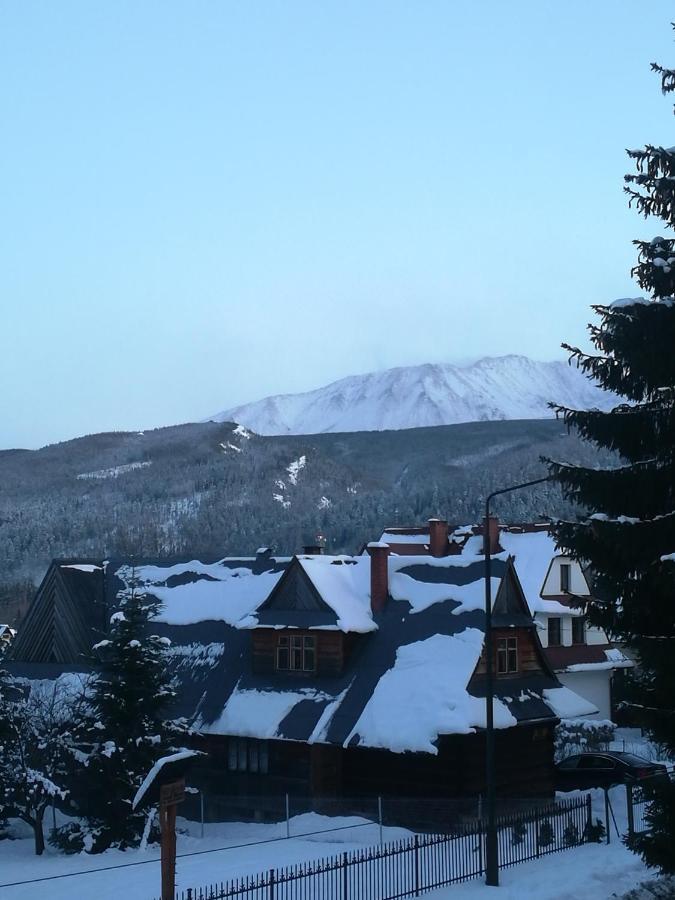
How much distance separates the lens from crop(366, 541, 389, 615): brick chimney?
37688 mm

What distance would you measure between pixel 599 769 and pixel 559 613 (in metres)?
15.0

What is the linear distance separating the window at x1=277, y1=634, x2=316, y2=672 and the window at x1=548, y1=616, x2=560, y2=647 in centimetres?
1975

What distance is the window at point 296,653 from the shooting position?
119ft

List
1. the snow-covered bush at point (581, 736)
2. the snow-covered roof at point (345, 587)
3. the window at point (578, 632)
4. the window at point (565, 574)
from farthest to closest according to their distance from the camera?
the window at point (565, 574) → the window at point (578, 632) → the snow-covered bush at point (581, 736) → the snow-covered roof at point (345, 587)

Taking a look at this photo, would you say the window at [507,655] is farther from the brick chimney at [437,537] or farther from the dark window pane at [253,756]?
the brick chimney at [437,537]

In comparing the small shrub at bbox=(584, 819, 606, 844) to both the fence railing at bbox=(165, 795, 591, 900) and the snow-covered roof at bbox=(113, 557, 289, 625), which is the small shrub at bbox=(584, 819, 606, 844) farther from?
the snow-covered roof at bbox=(113, 557, 289, 625)

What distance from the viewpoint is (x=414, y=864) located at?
24.8 meters

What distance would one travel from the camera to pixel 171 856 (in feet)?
62.5

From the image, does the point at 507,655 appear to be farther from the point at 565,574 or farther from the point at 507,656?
the point at 565,574

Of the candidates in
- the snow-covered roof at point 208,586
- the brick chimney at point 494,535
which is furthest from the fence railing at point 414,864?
the brick chimney at point 494,535

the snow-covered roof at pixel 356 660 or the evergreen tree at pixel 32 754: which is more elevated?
the snow-covered roof at pixel 356 660

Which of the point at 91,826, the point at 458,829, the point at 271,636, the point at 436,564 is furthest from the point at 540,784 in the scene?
the point at 91,826

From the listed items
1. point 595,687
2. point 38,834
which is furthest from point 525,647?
point 595,687

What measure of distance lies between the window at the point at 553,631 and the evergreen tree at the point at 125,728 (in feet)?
84.1
